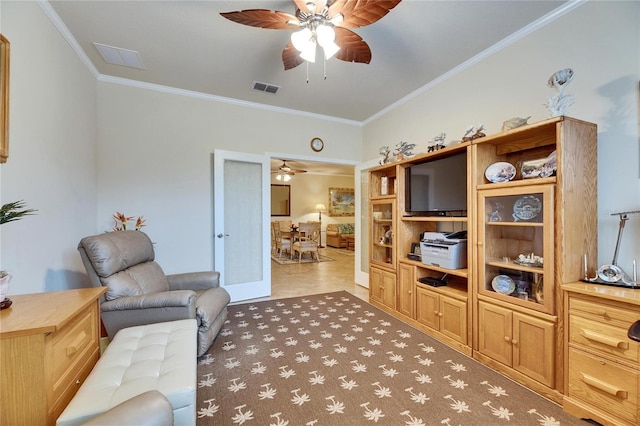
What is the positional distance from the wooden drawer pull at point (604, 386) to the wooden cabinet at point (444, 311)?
0.82 metres

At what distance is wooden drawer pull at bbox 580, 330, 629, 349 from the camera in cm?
143

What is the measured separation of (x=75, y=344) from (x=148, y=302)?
0.69 m

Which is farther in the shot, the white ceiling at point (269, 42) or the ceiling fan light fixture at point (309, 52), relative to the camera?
the white ceiling at point (269, 42)

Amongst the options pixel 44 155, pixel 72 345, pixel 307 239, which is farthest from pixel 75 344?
pixel 307 239

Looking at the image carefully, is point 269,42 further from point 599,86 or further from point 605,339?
point 605,339

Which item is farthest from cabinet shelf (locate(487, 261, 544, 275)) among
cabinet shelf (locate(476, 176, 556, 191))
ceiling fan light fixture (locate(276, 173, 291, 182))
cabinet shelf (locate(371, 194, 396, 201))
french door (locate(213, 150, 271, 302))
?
ceiling fan light fixture (locate(276, 173, 291, 182))

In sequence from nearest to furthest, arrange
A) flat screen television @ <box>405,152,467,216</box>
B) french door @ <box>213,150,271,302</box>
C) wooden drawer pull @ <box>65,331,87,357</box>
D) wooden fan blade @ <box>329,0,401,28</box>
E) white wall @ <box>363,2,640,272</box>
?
wooden drawer pull @ <box>65,331,87,357</box>
wooden fan blade @ <box>329,0,401,28</box>
white wall @ <box>363,2,640,272</box>
flat screen television @ <box>405,152,467,216</box>
french door @ <box>213,150,271,302</box>

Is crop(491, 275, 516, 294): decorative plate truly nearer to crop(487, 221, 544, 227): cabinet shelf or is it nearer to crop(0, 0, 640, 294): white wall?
crop(487, 221, 544, 227): cabinet shelf

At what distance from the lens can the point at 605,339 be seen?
1479mm

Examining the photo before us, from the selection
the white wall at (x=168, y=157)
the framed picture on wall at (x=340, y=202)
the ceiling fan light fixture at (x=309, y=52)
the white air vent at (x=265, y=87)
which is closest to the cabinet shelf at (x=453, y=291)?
the ceiling fan light fixture at (x=309, y=52)

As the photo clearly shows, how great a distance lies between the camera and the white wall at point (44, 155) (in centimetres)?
173

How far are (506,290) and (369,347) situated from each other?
1.23 meters

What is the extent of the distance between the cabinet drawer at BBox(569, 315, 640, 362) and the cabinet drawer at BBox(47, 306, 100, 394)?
8.81 feet

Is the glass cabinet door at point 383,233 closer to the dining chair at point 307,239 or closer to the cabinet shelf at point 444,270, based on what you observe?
the cabinet shelf at point 444,270
